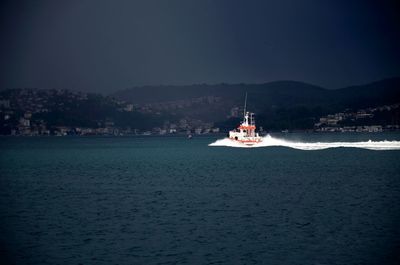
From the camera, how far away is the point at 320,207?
3516 cm

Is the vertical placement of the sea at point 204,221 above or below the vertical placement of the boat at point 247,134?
below

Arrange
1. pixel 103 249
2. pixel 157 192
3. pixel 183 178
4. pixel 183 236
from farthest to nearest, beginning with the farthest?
pixel 183 178
pixel 157 192
pixel 183 236
pixel 103 249

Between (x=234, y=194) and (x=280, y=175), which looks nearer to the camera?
(x=234, y=194)

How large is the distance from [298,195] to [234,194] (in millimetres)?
4874

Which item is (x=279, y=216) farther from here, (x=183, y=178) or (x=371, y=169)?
(x=371, y=169)

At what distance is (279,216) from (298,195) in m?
9.69

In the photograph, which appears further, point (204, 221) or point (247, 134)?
point (247, 134)

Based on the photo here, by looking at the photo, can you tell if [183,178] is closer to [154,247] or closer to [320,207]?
[320,207]

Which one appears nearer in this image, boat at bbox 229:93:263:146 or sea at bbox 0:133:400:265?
sea at bbox 0:133:400:265

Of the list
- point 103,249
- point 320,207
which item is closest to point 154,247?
point 103,249

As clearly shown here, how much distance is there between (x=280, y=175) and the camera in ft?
191

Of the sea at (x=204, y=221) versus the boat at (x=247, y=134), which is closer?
the sea at (x=204, y=221)

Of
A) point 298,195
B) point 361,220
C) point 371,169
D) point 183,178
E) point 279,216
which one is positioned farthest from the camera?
point 371,169

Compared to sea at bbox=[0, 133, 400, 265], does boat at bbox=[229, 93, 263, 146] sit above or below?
above
